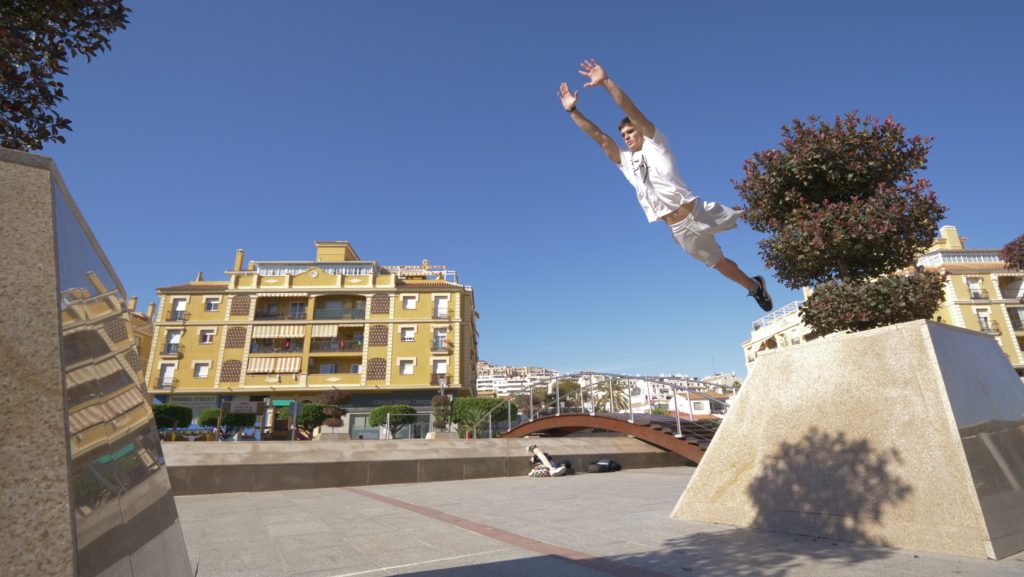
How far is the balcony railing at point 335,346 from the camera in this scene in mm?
43219

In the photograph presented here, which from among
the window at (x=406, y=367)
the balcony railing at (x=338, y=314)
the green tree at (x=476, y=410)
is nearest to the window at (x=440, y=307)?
the window at (x=406, y=367)

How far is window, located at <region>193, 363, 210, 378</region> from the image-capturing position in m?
42.4

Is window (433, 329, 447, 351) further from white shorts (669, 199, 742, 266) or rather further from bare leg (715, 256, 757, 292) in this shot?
white shorts (669, 199, 742, 266)

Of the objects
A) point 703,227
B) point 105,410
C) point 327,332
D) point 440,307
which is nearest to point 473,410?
point 440,307

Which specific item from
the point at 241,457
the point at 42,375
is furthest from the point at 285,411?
the point at 42,375

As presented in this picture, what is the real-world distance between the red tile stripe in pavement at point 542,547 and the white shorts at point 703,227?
9.77 feet

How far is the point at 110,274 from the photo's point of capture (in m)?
2.92

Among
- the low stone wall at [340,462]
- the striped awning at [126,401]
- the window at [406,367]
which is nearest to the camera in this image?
the striped awning at [126,401]

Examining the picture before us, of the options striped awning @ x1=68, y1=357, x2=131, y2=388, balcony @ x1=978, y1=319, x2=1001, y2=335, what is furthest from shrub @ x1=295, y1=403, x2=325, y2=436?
balcony @ x1=978, y1=319, x2=1001, y2=335

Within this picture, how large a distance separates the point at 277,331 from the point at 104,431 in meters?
45.8

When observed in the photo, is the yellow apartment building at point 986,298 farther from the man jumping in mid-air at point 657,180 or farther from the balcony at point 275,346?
the balcony at point 275,346

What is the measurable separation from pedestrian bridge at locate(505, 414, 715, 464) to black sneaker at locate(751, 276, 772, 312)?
901cm

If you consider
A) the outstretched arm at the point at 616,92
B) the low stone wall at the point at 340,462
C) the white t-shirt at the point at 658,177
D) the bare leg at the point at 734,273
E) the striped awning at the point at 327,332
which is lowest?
the low stone wall at the point at 340,462

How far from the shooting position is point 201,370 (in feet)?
140
